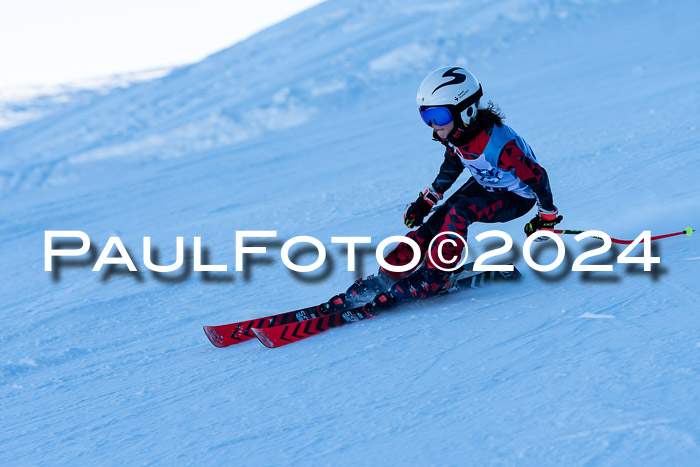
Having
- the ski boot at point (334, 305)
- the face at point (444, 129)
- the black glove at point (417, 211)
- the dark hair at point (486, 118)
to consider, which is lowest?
the ski boot at point (334, 305)

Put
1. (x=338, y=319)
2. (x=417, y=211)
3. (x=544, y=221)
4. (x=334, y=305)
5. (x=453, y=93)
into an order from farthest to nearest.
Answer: (x=417, y=211), (x=334, y=305), (x=338, y=319), (x=544, y=221), (x=453, y=93)

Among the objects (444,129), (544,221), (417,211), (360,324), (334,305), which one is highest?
→ (444,129)

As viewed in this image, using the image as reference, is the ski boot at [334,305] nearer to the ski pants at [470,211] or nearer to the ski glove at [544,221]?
the ski pants at [470,211]

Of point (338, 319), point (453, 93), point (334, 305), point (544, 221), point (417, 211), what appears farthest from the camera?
point (417, 211)

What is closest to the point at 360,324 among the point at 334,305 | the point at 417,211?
the point at 334,305

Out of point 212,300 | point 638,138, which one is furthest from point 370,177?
point 212,300

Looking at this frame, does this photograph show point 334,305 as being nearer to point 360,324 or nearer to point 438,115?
point 360,324

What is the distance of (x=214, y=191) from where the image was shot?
31.2ft

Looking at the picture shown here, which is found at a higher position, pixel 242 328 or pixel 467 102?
pixel 467 102

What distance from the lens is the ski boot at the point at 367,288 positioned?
4059 mm

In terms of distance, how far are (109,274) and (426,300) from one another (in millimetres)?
3335

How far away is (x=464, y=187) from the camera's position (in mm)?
4062

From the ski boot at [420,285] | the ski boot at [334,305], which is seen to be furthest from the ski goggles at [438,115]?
the ski boot at [334,305]

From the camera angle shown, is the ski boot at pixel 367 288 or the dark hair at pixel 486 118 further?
the ski boot at pixel 367 288
